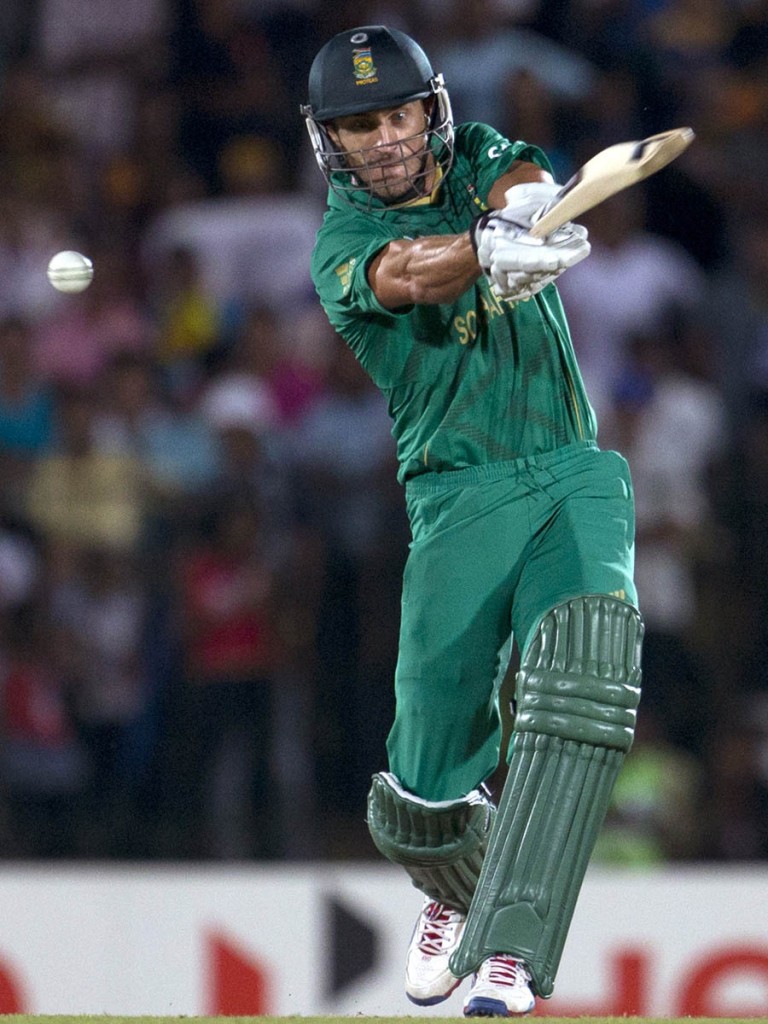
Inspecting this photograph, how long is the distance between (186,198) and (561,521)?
17.6 ft

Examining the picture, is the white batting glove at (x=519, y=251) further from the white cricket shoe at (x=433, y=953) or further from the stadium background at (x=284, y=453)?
the stadium background at (x=284, y=453)

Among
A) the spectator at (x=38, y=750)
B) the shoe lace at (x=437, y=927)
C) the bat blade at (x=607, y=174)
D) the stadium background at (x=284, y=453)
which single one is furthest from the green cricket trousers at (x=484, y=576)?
the spectator at (x=38, y=750)

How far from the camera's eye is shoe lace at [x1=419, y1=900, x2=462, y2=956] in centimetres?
470

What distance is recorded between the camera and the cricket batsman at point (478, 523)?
3.95m

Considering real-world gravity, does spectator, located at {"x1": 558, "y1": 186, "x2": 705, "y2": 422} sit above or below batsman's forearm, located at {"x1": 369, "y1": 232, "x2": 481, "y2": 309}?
below

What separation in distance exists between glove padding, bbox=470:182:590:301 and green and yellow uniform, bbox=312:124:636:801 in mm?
407

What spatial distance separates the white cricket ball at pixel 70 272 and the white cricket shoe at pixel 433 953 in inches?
71.7

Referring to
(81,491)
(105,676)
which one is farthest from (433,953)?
(81,491)

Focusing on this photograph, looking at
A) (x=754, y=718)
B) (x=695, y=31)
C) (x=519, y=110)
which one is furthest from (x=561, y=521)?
(x=695, y=31)

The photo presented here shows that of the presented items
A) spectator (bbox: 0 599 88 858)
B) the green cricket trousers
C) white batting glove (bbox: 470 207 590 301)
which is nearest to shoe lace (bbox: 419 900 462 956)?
the green cricket trousers

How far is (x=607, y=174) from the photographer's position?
3750 mm

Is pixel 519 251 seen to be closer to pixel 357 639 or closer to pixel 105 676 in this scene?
pixel 357 639

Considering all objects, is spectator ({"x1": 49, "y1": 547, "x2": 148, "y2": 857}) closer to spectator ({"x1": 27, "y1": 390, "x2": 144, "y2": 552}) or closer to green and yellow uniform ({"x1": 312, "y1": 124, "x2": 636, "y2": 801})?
spectator ({"x1": 27, "y1": 390, "x2": 144, "y2": 552})

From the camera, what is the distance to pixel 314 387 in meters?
8.34
